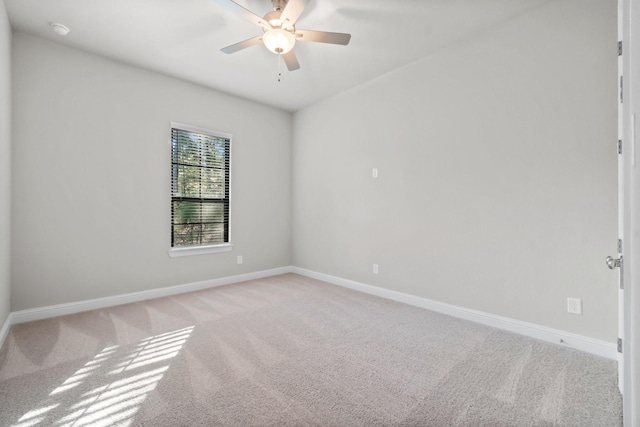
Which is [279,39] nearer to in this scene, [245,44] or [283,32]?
[283,32]

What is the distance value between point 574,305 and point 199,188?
4236 mm

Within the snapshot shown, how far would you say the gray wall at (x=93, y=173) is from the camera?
283cm

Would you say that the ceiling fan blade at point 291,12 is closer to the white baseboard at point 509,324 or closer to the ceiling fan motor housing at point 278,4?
the ceiling fan motor housing at point 278,4

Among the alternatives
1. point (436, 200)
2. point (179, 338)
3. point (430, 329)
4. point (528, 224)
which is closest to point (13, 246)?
point (179, 338)

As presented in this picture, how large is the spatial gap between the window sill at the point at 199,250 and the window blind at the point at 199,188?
83 millimetres

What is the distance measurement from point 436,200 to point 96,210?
374 cm

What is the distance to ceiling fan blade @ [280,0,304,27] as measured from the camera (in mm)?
2004

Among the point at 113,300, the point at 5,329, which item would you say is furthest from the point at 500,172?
the point at 5,329

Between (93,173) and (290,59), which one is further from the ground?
(290,59)

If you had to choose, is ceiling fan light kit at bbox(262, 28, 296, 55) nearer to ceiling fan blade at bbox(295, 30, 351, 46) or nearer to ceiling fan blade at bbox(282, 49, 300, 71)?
ceiling fan blade at bbox(295, 30, 351, 46)

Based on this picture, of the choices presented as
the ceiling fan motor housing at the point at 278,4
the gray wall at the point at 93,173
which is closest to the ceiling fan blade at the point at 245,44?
the ceiling fan motor housing at the point at 278,4

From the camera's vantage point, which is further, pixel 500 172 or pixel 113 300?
pixel 113 300

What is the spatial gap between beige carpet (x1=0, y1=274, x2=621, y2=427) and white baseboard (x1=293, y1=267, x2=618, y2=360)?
3.7 inches

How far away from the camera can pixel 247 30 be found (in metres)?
2.75
